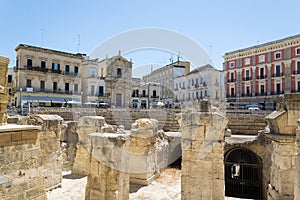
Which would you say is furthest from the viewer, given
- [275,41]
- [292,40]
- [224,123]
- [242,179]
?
[275,41]

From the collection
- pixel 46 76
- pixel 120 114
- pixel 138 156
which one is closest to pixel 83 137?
pixel 138 156

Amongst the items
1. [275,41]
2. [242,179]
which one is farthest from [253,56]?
[242,179]

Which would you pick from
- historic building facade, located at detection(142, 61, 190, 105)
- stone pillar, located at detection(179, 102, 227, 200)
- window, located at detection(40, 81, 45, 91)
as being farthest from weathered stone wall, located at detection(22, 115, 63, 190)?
historic building facade, located at detection(142, 61, 190, 105)

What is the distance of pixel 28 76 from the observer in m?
29.5

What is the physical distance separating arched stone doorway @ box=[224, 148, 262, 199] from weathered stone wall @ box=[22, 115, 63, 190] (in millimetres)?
6610

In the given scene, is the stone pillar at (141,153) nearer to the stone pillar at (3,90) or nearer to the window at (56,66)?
the stone pillar at (3,90)

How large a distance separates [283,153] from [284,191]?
27.6 inches

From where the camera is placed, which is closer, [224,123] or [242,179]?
[224,123]

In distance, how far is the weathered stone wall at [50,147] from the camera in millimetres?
7039

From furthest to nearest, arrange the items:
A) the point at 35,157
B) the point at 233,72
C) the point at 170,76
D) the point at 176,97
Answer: the point at 176,97
the point at 170,76
the point at 233,72
the point at 35,157

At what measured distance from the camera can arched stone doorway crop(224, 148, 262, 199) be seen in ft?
29.7

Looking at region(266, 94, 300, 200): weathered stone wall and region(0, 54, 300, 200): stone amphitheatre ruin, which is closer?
region(0, 54, 300, 200): stone amphitheatre ruin

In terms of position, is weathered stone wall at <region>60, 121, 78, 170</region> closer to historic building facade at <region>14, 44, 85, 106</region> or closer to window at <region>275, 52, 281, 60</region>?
historic building facade at <region>14, 44, 85, 106</region>

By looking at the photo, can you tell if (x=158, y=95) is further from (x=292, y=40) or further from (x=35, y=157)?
(x=35, y=157)
